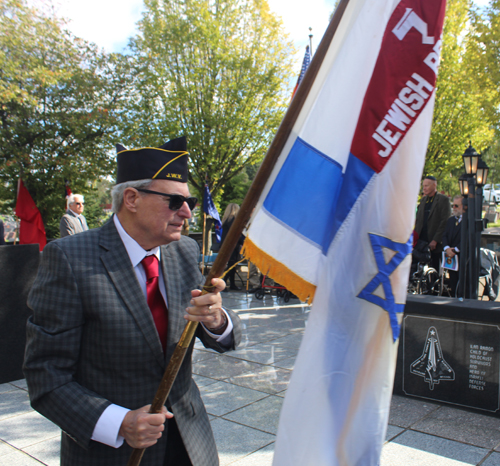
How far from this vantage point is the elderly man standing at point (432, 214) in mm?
9203

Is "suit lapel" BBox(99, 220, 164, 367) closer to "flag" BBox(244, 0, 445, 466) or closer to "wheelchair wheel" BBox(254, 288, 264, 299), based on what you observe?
"flag" BBox(244, 0, 445, 466)

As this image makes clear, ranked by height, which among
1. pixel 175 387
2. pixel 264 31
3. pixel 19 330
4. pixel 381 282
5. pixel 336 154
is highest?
pixel 264 31

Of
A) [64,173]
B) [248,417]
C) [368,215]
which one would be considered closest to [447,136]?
[64,173]

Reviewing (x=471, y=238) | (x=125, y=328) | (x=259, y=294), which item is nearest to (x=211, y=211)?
(x=259, y=294)

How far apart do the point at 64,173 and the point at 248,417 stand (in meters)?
12.4

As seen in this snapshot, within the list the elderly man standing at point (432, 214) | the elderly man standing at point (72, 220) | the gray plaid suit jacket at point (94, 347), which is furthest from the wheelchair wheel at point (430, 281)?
the gray plaid suit jacket at point (94, 347)

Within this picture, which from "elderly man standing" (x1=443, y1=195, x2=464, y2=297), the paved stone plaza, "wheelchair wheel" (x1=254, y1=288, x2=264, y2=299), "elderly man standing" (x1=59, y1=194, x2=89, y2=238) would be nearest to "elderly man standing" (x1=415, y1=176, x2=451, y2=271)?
"elderly man standing" (x1=443, y1=195, x2=464, y2=297)

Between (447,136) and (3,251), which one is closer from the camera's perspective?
(3,251)

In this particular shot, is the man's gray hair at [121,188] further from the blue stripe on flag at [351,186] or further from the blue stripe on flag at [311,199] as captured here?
the blue stripe on flag at [351,186]

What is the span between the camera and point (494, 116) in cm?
1459

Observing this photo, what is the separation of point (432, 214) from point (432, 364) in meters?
4.98

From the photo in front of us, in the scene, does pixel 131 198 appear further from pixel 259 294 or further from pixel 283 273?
pixel 259 294

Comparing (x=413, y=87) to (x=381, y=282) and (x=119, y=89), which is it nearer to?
(x=381, y=282)

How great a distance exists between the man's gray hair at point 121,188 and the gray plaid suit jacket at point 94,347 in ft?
0.39
